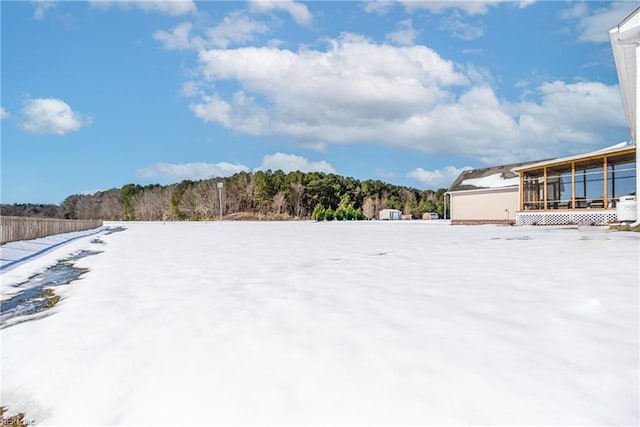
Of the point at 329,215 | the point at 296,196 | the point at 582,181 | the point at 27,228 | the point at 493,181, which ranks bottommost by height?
the point at 27,228

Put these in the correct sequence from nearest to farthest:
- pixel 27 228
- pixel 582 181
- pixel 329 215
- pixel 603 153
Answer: pixel 27 228 < pixel 603 153 < pixel 582 181 < pixel 329 215

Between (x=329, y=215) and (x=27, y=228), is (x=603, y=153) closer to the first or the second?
(x=27, y=228)

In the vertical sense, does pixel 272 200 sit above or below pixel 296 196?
below

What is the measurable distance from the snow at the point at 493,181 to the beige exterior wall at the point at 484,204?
290mm

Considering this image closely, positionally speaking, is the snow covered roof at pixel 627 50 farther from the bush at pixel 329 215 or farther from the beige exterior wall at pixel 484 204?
the bush at pixel 329 215

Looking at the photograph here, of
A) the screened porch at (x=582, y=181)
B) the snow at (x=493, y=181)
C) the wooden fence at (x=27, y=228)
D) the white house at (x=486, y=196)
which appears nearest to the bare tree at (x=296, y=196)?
the white house at (x=486, y=196)

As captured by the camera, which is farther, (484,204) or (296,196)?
(296,196)

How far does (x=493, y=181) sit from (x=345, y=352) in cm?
2144

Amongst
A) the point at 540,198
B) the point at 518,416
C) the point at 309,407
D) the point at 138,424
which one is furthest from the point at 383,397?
the point at 540,198

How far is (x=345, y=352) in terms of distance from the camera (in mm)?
2578

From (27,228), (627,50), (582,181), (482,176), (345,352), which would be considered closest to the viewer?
(345,352)

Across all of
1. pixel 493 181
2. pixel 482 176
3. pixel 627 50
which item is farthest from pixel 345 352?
pixel 482 176

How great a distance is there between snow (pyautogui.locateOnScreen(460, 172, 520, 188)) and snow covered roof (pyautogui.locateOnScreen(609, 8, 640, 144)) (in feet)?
21.7

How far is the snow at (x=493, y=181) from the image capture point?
67.2 ft
